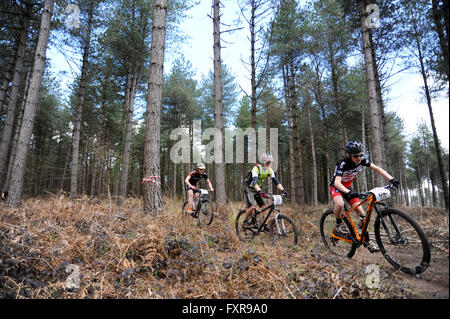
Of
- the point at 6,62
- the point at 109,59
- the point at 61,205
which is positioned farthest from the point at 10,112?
the point at 61,205

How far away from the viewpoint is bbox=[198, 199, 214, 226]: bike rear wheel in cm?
714

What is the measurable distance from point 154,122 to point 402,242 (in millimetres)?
5621

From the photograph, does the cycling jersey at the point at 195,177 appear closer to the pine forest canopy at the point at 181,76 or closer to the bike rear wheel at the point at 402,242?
the pine forest canopy at the point at 181,76

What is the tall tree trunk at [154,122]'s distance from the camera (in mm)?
5645

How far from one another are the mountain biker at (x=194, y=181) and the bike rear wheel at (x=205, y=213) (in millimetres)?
442

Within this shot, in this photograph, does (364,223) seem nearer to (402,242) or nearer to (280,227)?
(402,242)

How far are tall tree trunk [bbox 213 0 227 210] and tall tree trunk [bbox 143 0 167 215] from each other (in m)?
3.06

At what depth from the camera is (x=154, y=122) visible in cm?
596
